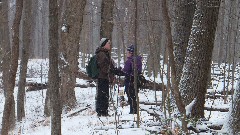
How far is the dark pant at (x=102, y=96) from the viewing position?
7727 millimetres

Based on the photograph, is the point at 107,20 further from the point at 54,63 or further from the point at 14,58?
the point at 54,63

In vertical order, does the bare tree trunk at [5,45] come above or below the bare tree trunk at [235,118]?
above

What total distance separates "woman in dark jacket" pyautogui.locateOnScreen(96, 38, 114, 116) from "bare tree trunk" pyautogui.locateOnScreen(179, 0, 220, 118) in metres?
1.95

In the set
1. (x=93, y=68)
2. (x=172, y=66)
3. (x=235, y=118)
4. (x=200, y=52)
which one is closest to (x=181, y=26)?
(x=200, y=52)

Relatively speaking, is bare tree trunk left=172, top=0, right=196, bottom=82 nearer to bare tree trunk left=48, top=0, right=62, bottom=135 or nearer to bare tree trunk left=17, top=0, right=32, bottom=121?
bare tree trunk left=48, top=0, right=62, bottom=135

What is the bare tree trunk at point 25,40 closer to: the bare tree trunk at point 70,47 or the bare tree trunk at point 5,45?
the bare tree trunk at point 5,45

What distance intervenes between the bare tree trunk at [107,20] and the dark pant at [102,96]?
7.53 feet

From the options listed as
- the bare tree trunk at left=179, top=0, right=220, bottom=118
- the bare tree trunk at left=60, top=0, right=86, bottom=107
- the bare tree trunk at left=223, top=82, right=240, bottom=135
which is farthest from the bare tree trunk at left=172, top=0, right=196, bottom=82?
the bare tree trunk at left=60, top=0, right=86, bottom=107

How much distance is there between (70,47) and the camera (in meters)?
10.7

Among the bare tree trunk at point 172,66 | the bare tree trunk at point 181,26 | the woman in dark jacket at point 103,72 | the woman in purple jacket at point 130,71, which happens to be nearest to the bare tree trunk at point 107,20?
the woman in purple jacket at point 130,71

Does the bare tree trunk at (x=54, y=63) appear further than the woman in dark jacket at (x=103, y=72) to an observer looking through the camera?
No

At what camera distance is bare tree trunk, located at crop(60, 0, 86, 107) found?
34.4 feet

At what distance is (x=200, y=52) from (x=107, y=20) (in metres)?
4.50

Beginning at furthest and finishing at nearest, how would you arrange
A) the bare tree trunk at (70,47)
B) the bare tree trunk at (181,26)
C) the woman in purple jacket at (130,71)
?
the bare tree trunk at (70,47) → the woman in purple jacket at (130,71) → the bare tree trunk at (181,26)
